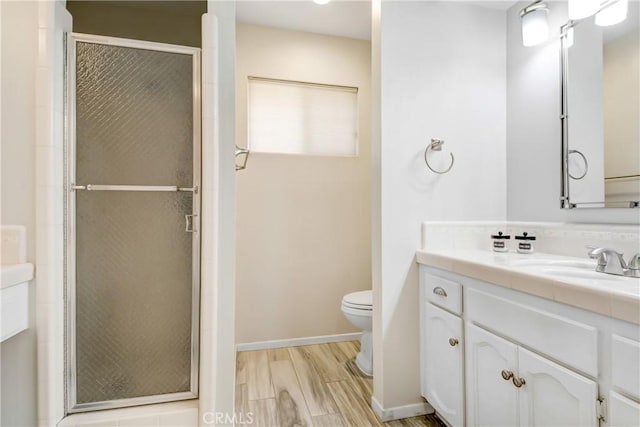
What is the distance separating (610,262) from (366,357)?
1.51 meters

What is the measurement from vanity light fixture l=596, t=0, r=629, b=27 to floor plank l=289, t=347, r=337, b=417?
2334 millimetres

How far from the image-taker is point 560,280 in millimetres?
1047

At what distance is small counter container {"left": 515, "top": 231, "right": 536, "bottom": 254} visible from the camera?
178 cm

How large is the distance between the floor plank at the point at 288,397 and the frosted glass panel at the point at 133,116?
132 centimetres

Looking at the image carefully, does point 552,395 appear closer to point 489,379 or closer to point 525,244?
point 489,379

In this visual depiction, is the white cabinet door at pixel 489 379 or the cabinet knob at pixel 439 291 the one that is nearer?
the white cabinet door at pixel 489 379

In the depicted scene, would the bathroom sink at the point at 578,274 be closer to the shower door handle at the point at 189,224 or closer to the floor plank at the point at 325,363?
the floor plank at the point at 325,363

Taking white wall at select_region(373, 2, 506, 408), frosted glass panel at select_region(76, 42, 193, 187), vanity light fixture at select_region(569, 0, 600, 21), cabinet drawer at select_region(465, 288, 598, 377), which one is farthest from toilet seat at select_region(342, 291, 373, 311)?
vanity light fixture at select_region(569, 0, 600, 21)

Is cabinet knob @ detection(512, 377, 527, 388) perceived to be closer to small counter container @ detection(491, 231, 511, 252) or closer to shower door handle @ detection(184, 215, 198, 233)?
small counter container @ detection(491, 231, 511, 252)

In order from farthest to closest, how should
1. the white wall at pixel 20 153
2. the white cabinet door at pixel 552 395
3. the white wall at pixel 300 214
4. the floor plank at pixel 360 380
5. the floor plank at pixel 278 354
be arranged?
the white wall at pixel 300 214 < the floor plank at pixel 278 354 < the floor plank at pixel 360 380 < the white wall at pixel 20 153 < the white cabinet door at pixel 552 395

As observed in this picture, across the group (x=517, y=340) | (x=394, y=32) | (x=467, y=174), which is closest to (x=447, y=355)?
(x=517, y=340)

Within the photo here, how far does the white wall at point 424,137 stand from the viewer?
179 cm

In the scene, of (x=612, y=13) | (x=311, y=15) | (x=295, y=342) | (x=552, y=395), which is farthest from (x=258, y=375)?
(x=612, y=13)

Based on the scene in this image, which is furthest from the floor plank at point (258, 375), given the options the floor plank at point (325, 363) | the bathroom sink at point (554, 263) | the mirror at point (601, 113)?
the mirror at point (601, 113)
